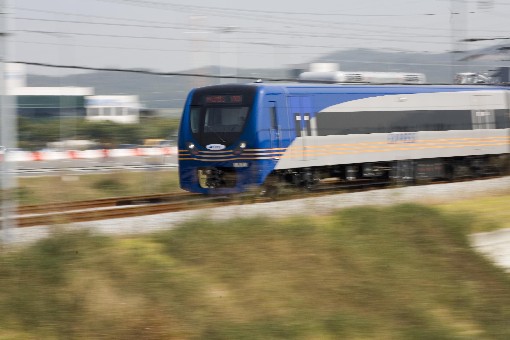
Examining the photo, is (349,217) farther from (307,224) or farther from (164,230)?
(164,230)

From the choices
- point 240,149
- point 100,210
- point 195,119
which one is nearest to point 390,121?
point 240,149

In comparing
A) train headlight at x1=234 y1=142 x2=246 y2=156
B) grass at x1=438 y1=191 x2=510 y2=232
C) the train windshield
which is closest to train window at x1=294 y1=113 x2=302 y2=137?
the train windshield

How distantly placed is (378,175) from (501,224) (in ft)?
25.7

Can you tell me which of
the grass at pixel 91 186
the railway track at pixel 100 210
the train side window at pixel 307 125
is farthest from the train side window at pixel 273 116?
the grass at pixel 91 186

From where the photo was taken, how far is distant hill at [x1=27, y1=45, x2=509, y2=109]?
91.5 feet

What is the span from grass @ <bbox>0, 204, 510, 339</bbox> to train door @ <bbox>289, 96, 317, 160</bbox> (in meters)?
6.58

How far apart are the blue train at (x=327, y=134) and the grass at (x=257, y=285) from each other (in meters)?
6.12

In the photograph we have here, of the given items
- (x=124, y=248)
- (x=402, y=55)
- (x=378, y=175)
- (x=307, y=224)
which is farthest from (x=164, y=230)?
(x=402, y=55)

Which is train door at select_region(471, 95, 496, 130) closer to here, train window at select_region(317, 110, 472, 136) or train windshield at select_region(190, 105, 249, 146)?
train window at select_region(317, 110, 472, 136)

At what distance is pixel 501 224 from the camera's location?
15.7 m

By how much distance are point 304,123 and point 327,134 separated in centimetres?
83

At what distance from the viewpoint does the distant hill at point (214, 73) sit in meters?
27.9

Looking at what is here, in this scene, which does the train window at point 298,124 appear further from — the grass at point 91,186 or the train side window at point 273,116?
the grass at point 91,186

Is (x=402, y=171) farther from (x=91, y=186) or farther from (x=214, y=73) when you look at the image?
(x=91, y=186)
